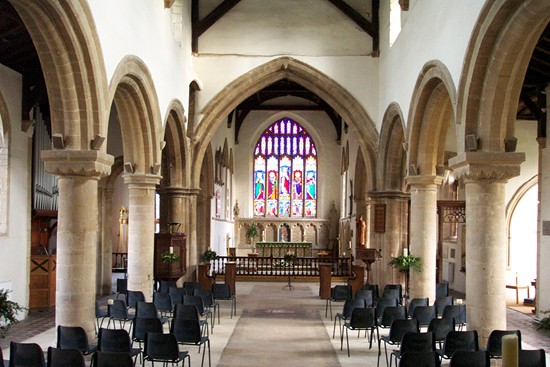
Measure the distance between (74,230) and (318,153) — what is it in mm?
23384

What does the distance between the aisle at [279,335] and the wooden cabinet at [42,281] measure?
4.46 meters

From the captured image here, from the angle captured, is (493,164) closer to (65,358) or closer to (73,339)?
(73,339)

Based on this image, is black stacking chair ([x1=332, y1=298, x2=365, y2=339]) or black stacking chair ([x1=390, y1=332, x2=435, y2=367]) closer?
black stacking chair ([x1=390, y1=332, x2=435, y2=367])

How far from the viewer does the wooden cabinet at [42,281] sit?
14.4 m

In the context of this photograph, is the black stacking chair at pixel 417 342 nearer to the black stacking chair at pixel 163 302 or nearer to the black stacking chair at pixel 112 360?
the black stacking chair at pixel 112 360

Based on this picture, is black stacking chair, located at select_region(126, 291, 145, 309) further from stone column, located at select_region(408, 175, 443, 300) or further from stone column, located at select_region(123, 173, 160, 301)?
stone column, located at select_region(408, 175, 443, 300)

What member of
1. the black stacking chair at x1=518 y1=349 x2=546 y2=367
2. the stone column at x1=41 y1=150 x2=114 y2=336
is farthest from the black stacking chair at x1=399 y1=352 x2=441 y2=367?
the stone column at x1=41 y1=150 x2=114 y2=336

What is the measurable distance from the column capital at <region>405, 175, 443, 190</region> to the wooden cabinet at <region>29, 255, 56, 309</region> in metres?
8.26

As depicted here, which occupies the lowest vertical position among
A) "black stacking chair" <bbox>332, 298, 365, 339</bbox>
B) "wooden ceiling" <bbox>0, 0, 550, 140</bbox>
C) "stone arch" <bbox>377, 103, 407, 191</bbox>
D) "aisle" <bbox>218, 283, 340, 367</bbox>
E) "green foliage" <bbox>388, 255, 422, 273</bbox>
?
"aisle" <bbox>218, 283, 340, 367</bbox>

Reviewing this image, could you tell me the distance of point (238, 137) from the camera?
1256 inches

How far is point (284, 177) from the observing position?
1287 inches

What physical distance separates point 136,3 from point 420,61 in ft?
18.8

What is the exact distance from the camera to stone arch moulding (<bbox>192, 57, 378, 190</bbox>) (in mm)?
18156

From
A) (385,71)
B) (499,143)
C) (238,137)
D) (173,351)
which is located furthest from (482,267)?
(238,137)
